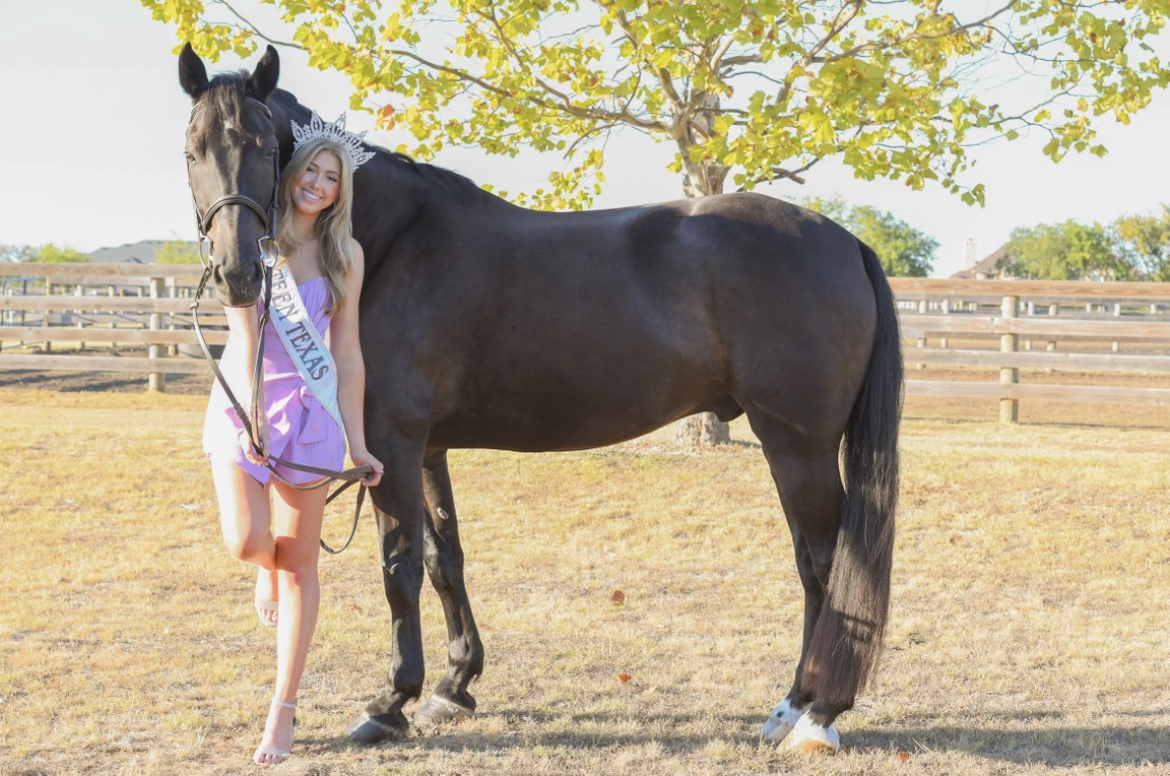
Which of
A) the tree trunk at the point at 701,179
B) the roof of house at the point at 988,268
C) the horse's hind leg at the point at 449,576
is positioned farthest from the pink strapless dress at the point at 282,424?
the roof of house at the point at 988,268

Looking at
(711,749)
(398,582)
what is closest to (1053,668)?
(711,749)

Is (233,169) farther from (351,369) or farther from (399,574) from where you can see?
(399,574)

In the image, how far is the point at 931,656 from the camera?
472 centimetres

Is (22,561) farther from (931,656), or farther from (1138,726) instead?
(1138,726)

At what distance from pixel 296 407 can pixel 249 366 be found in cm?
18

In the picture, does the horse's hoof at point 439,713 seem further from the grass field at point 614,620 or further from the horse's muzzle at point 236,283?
the horse's muzzle at point 236,283

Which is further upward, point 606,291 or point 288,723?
point 606,291

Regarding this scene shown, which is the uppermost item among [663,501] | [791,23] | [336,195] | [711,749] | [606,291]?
[791,23]

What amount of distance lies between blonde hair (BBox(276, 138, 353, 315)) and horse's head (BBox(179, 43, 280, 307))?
0.10 metres

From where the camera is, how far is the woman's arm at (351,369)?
3291 mm

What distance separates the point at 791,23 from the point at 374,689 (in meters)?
4.63

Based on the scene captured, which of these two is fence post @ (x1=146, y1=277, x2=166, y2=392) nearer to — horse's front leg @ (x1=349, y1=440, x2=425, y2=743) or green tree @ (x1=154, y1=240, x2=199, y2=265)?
horse's front leg @ (x1=349, y1=440, x2=425, y2=743)

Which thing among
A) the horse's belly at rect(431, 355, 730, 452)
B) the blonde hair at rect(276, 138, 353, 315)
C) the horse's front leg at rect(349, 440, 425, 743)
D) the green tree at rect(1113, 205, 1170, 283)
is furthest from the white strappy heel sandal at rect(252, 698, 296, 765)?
the green tree at rect(1113, 205, 1170, 283)

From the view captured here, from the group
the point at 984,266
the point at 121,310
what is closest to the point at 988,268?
the point at 984,266
